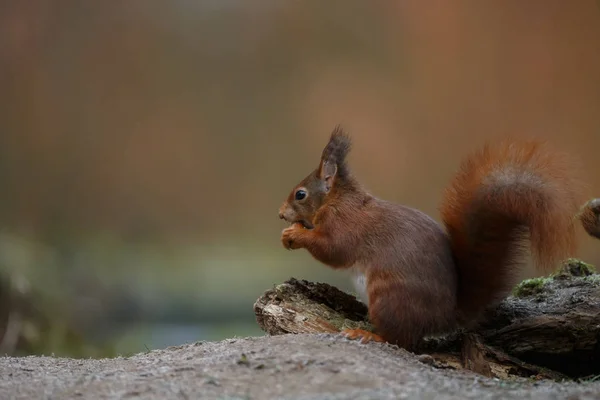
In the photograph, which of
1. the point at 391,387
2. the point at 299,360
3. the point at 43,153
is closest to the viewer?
the point at 391,387

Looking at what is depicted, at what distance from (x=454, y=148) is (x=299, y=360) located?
2255 millimetres

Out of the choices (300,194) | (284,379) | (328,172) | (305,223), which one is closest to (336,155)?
(328,172)

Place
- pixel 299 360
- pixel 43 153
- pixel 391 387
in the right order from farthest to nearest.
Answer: pixel 43 153 < pixel 299 360 < pixel 391 387

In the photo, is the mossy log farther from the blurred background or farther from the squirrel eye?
the blurred background

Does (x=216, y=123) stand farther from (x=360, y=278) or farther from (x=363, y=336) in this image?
(x=363, y=336)

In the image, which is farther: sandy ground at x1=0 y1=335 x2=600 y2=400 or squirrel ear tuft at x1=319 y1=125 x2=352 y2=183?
squirrel ear tuft at x1=319 y1=125 x2=352 y2=183

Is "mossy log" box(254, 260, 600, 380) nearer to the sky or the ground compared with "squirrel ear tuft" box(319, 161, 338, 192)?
nearer to the ground

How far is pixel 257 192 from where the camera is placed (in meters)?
4.02

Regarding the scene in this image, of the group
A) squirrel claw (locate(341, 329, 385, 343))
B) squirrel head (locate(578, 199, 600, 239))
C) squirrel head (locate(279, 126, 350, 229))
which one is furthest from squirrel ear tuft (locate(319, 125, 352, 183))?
squirrel head (locate(578, 199, 600, 239))

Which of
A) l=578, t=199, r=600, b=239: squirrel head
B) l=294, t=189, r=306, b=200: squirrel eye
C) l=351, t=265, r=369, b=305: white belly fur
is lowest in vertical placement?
l=351, t=265, r=369, b=305: white belly fur

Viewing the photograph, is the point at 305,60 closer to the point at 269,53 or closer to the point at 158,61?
the point at 269,53

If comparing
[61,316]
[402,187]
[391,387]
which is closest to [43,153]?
[61,316]

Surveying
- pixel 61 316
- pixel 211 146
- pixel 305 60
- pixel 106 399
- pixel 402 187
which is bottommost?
pixel 106 399

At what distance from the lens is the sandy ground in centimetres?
182
